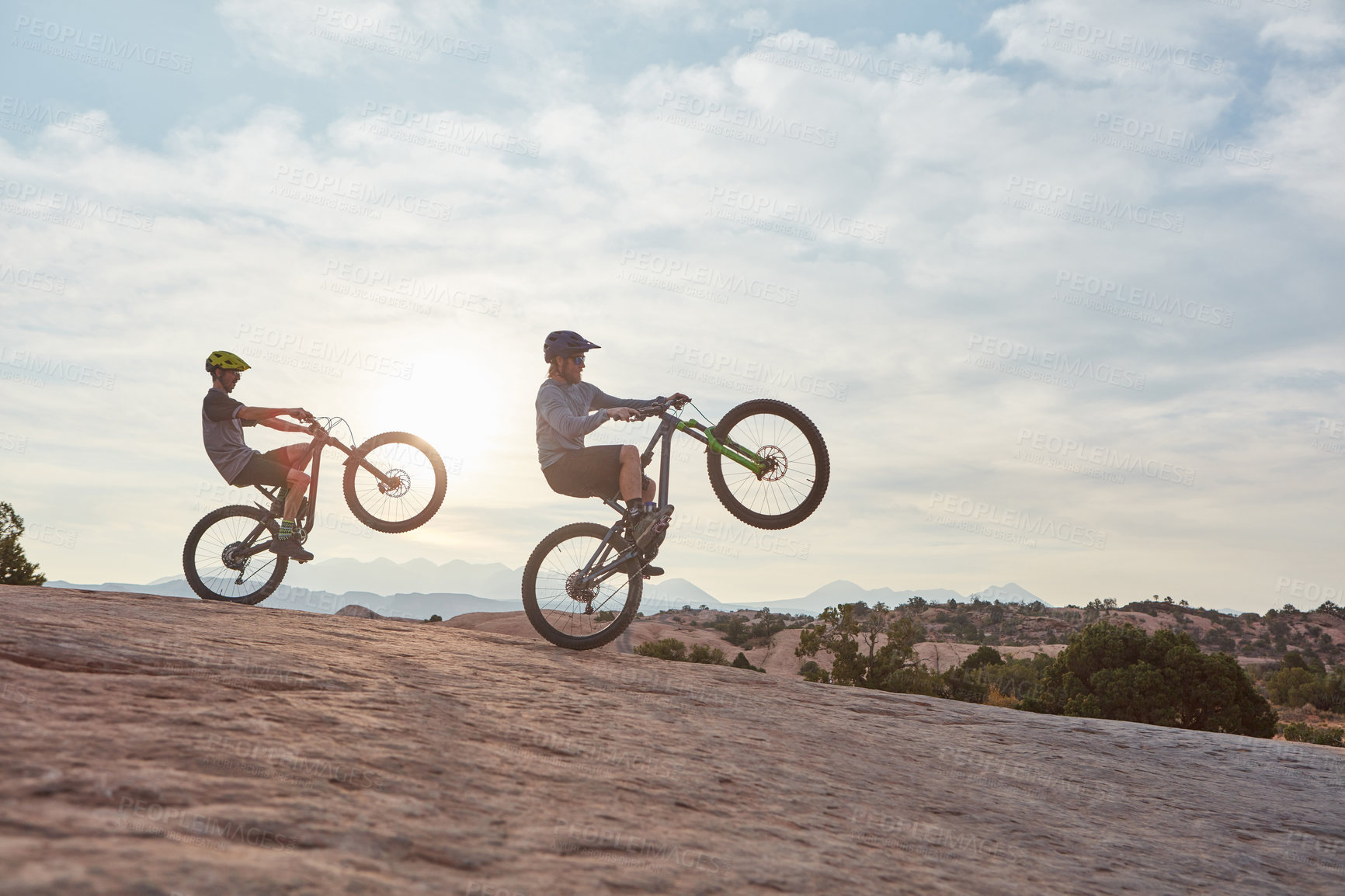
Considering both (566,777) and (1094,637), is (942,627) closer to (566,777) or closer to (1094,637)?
(1094,637)

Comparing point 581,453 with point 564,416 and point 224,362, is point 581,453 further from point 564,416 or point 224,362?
point 224,362

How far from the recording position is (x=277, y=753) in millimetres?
3855

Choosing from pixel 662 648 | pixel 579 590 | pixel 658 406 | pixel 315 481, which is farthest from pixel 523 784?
pixel 662 648

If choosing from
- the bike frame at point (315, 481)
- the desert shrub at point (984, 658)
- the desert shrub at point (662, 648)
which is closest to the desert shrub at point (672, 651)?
the desert shrub at point (662, 648)

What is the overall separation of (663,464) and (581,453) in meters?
0.89

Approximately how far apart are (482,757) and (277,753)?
Answer: 1043 millimetres

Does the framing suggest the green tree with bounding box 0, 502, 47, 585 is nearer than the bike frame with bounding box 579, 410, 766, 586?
No

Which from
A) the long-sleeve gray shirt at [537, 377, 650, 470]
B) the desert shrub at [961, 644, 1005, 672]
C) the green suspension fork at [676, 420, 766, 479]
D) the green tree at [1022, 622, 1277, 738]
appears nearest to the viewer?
the long-sleeve gray shirt at [537, 377, 650, 470]

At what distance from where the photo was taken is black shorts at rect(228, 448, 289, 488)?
34.7 feet

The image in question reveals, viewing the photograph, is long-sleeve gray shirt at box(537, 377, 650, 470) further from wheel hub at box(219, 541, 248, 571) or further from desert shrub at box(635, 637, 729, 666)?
desert shrub at box(635, 637, 729, 666)

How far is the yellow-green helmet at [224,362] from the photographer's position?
10.5m

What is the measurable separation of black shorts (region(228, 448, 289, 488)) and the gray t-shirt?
0.20ft

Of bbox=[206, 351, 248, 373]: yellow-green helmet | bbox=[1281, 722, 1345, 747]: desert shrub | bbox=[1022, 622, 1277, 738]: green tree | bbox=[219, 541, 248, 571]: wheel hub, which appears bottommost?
bbox=[1281, 722, 1345, 747]: desert shrub

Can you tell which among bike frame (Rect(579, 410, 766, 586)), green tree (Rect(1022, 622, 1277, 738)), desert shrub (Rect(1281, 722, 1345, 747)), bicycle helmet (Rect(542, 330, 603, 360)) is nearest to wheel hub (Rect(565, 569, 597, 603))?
bike frame (Rect(579, 410, 766, 586))
